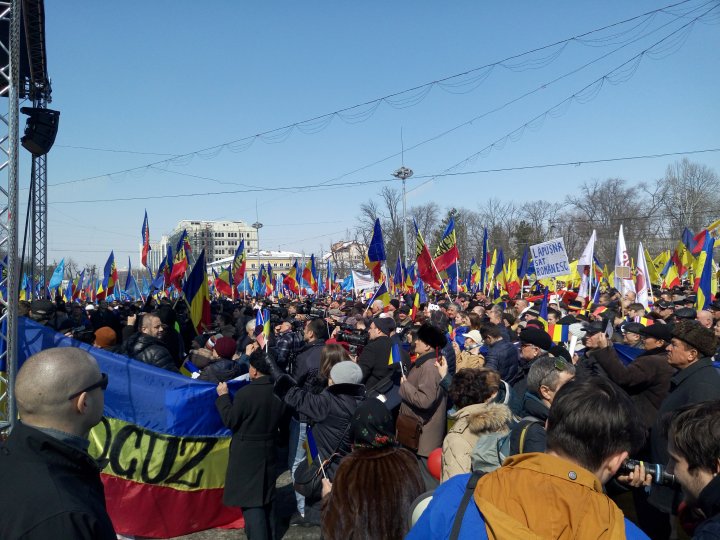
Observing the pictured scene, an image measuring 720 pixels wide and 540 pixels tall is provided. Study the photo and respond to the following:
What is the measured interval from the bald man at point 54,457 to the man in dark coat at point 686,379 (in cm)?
350

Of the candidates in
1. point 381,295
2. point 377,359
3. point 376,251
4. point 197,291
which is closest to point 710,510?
point 377,359

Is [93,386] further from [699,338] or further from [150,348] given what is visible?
[150,348]

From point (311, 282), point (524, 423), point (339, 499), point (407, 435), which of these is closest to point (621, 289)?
point (407, 435)

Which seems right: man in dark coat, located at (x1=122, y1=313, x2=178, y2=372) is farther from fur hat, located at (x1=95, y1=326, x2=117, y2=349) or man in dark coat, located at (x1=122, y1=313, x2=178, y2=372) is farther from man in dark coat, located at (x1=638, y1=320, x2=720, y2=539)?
man in dark coat, located at (x1=638, y1=320, x2=720, y2=539)

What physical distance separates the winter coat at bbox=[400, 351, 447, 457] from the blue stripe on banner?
205 centimetres

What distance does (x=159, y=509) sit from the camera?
211 inches

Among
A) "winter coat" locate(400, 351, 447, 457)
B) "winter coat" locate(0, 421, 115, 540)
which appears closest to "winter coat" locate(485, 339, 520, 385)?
"winter coat" locate(400, 351, 447, 457)

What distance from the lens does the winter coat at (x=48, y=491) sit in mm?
1710

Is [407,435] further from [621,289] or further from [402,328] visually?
[621,289]

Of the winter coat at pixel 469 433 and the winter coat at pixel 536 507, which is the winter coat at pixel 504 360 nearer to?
the winter coat at pixel 469 433

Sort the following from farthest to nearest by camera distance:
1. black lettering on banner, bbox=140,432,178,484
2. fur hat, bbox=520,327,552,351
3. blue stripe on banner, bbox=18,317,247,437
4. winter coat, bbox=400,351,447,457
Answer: fur hat, bbox=520,327,552,351, blue stripe on banner, bbox=18,317,247,437, black lettering on banner, bbox=140,432,178,484, winter coat, bbox=400,351,447,457

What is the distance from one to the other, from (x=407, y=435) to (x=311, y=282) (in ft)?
74.6

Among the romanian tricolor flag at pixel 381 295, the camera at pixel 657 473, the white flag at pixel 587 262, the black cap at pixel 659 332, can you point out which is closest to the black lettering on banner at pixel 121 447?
the camera at pixel 657 473

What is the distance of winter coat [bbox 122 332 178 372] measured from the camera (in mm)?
6633
